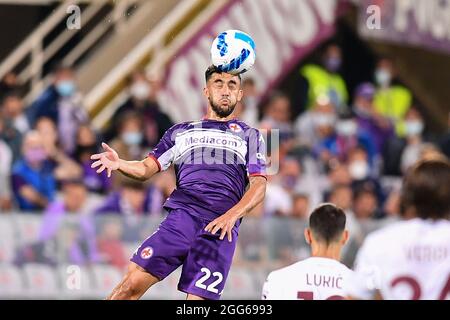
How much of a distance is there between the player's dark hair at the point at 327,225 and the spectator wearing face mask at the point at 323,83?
912 cm

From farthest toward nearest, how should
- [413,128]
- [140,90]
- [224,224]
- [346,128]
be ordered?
[413,128] < [346,128] < [140,90] < [224,224]

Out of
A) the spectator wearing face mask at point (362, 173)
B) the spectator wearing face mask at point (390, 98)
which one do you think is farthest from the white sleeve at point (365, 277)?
the spectator wearing face mask at point (390, 98)

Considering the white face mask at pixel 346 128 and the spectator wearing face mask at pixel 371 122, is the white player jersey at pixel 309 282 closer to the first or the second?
the white face mask at pixel 346 128

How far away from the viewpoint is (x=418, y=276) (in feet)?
23.9

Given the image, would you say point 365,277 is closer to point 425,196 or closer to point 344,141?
point 425,196

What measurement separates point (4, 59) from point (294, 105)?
3.92 metres

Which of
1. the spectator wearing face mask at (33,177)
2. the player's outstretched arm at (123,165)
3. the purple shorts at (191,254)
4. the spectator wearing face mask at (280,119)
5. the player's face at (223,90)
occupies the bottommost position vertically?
the purple shorts at (191,254)

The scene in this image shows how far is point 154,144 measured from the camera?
13680 mm

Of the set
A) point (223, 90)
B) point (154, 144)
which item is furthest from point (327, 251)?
point (154, 144)

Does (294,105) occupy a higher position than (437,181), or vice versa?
(294,105)

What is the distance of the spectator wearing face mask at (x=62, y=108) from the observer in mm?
14782

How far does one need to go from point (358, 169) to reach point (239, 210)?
29.4ft
